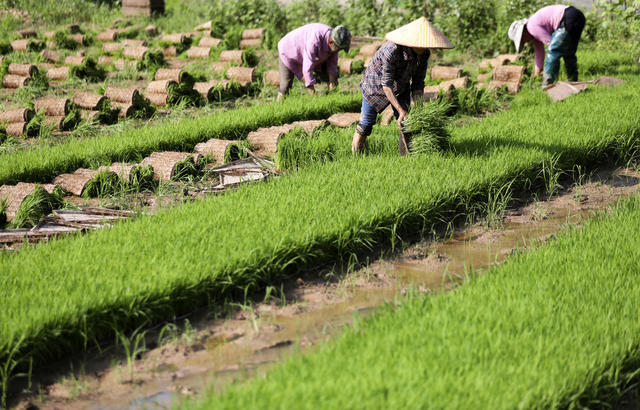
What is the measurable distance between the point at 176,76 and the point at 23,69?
7.43 ft

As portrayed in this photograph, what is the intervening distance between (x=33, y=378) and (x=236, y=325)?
1022 millimetres

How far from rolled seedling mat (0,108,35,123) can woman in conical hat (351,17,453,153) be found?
12.2 feet

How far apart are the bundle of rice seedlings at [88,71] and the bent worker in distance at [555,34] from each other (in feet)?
19.6

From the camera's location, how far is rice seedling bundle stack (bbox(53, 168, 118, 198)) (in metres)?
5.65

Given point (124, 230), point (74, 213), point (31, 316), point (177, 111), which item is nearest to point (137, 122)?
point (177, 111)

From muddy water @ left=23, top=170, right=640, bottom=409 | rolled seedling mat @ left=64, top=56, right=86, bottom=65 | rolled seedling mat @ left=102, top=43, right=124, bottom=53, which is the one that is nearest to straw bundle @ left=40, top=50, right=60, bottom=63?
rolled seedling mat @ left=64, top=56, right=86, bottom=65

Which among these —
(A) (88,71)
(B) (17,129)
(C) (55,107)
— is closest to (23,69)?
(A) (88,71)

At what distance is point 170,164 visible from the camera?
19.8 ft

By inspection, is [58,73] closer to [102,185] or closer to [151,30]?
[151,30]

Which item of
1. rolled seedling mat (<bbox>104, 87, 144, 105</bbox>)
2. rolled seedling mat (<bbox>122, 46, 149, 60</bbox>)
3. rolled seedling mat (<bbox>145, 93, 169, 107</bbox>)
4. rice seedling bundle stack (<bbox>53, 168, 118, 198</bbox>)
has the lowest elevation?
rice seedling bundle stack (<bbox>53, 168, 118, 198</bbox>)

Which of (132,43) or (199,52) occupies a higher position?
(132,43)

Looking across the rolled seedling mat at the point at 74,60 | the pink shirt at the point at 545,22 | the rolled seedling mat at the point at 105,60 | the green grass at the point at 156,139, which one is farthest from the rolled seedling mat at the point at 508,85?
the rolled seedling mat at the point at 74,60

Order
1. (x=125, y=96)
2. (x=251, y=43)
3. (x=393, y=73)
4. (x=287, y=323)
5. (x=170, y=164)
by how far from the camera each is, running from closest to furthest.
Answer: (x=287, y=323), (x=393, y=73), (x=170, y=164), (x=125, y=96), (x=251, y=43)

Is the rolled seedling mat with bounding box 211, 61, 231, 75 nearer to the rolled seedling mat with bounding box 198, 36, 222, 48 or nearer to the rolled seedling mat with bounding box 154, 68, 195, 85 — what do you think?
the rolled seedling mat with bounding box 154, 68, 195, 85
